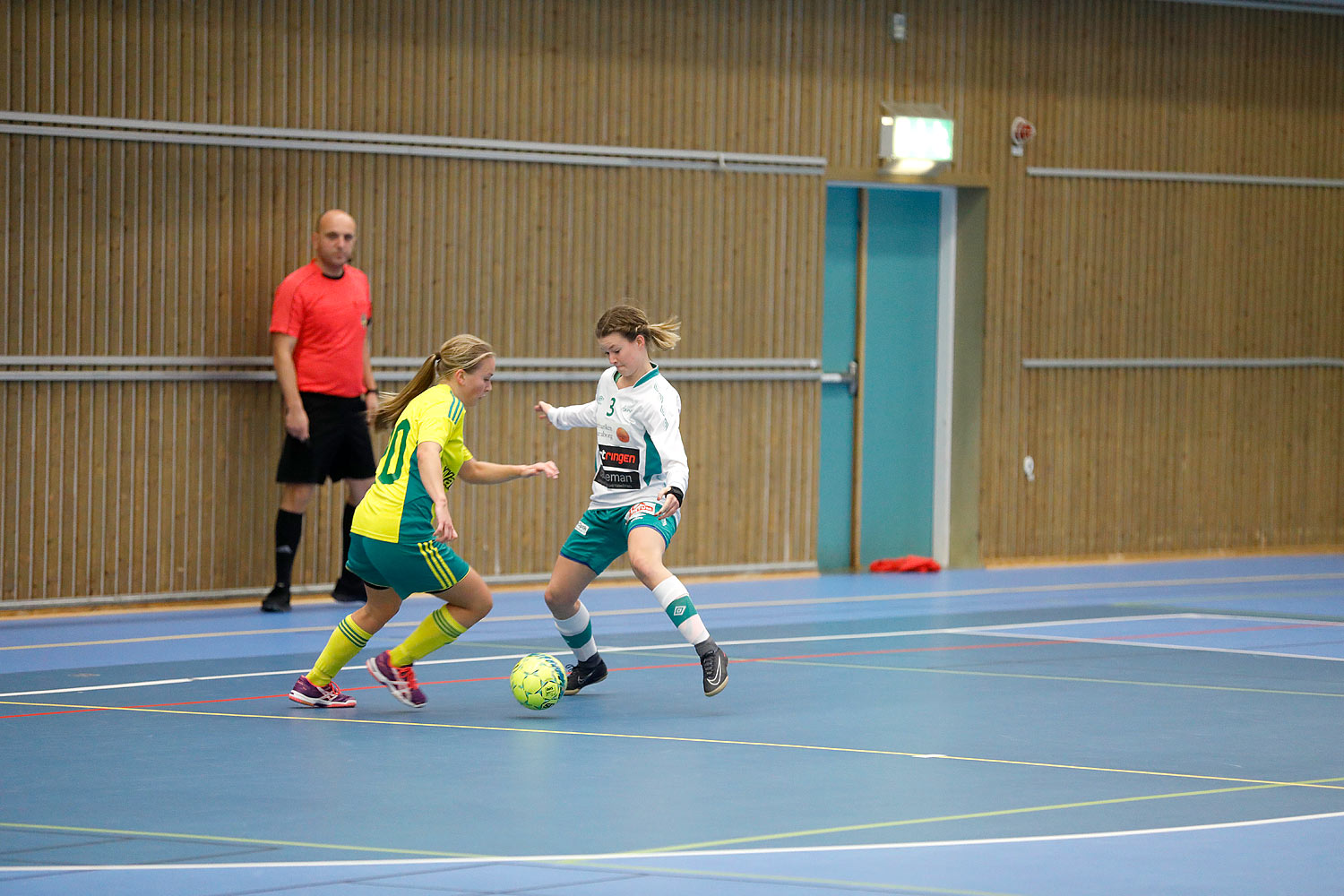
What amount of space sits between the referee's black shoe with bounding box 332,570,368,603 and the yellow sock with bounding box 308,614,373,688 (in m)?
4.44

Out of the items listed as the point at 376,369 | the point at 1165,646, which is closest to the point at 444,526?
the point at 1165,646

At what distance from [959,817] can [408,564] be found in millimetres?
3014

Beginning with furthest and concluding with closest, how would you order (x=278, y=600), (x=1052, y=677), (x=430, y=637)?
Result: (x=278, y=600) < (x=1052, y=677) < (x=430, y=637)

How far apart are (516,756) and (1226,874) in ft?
9.63

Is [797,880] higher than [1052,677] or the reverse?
the reverse

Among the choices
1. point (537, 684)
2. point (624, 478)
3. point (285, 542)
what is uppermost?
point (624, 478)

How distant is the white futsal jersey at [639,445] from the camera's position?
30.0 ft

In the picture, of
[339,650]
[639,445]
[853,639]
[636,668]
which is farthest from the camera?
[853,639]

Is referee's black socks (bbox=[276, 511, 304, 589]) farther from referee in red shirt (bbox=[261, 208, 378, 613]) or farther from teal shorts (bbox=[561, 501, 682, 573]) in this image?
teal shorts (bbox=[561, 501, 682, 573])

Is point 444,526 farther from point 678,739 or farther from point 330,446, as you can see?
point 330,446

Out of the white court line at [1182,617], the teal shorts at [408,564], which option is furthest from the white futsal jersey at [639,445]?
the white court line at [1182,617]

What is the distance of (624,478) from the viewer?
923 cm

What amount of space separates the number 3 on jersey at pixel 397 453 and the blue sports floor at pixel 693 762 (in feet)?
3.45

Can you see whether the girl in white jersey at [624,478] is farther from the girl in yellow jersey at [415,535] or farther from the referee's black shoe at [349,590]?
the referee's black shoe at [349,590]
